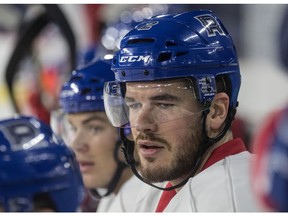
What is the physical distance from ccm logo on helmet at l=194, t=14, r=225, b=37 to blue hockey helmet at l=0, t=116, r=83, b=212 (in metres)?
0.38

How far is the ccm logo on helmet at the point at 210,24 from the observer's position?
1.61 meters

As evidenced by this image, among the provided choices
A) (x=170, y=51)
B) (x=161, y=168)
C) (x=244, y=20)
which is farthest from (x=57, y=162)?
(x=244, y=20)

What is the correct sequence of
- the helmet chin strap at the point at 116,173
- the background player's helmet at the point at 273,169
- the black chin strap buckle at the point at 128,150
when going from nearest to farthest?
Result: the background player's helmet at the point at 273,169 → the black chin strap buckle at the point at 128,150 → the helmet chin strap at the point at 116,173

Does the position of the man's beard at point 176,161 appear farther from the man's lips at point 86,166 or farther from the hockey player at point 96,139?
the man's lips at point 86,166

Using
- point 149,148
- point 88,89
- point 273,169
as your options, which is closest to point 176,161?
point 149,148

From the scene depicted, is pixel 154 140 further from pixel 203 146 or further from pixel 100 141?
pixel 100 141

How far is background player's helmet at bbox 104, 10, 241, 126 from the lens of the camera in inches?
61.9

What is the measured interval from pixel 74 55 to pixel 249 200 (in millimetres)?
1799

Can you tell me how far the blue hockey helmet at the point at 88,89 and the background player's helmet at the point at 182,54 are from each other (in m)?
0.47

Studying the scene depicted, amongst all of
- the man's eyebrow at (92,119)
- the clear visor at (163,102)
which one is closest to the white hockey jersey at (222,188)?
the clear visor at (163,102)

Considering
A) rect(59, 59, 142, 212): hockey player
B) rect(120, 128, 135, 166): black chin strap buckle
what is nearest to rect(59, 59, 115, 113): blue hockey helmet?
rect(59, 59, 142, 212): hockey player

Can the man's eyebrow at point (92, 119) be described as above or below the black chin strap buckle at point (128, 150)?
below

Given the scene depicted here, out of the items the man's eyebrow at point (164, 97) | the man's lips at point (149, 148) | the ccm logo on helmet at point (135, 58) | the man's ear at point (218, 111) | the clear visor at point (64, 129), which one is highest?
the ccm logo on helmet at point (135, 58)

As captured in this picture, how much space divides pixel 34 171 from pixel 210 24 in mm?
458
